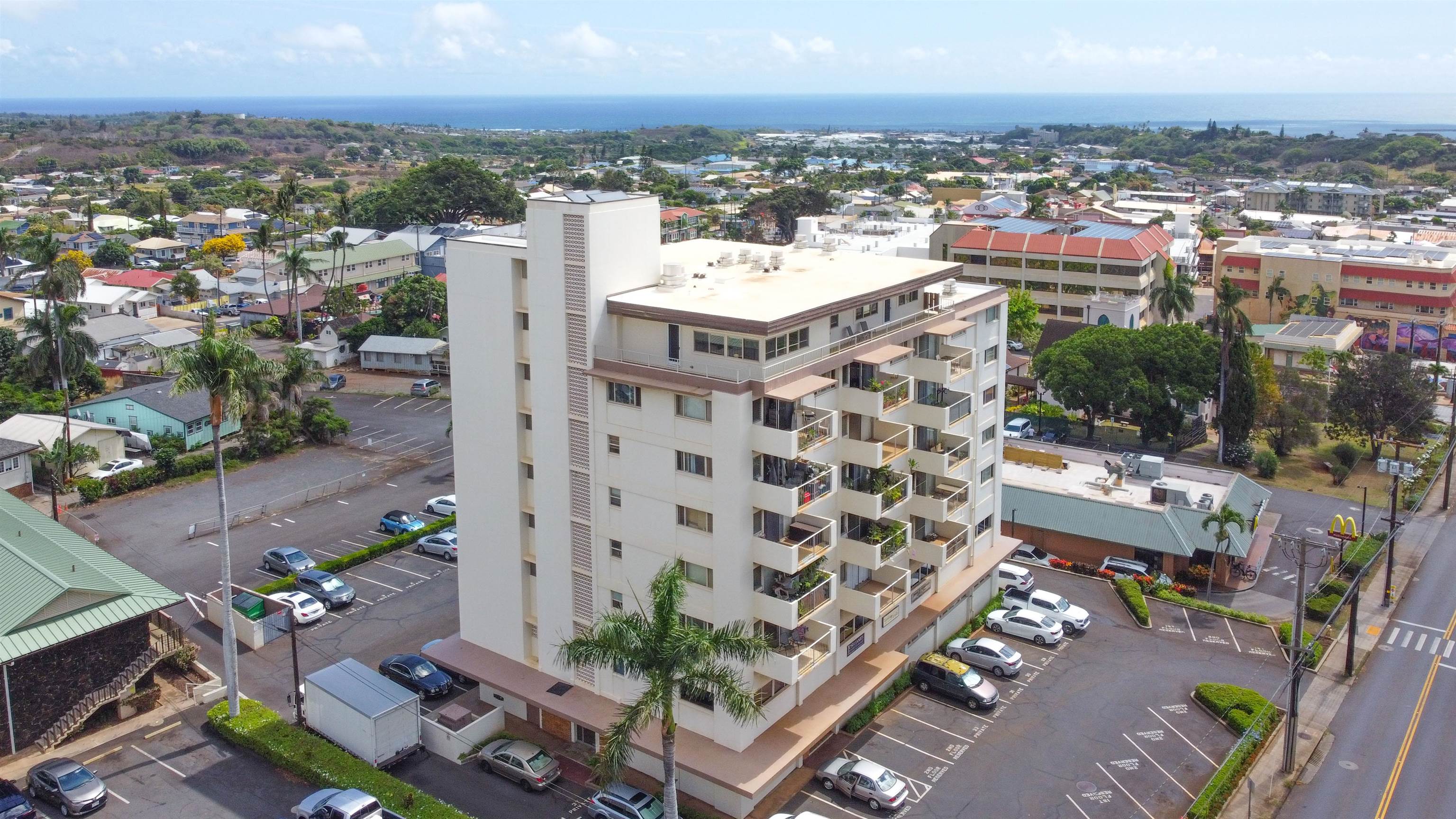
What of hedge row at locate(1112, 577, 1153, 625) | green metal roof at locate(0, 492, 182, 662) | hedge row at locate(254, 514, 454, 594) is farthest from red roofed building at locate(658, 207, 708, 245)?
green metal roof at locate(0, 492, 182, 662)

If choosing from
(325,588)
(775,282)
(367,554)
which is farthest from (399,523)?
(775,282)

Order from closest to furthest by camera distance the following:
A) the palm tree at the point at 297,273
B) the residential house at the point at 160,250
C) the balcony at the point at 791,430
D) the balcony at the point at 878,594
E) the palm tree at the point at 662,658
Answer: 1. the palm tree at the point at 662,658
2. the balcony at the point at 791,430
3. the balcony at the point at 878,594
4. the palm tree at the point at 297,273
5. the residential house at the point at 160,250

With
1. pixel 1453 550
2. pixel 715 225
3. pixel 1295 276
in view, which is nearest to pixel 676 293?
pixel 1453 550

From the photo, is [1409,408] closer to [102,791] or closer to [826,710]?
[826,710]

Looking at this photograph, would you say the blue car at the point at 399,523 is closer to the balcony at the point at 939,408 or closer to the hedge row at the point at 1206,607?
the balcony at the point at 939,408

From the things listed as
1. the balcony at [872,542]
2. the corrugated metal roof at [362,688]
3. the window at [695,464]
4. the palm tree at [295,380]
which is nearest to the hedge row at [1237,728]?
the balcony at [872,542]

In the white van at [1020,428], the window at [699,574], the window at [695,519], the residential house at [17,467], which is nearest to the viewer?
the window at [695,519]
